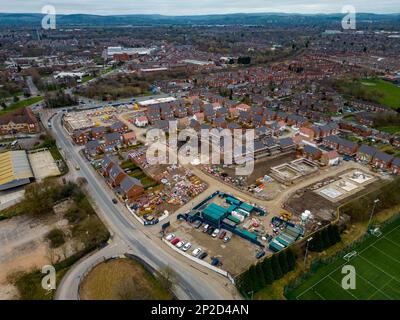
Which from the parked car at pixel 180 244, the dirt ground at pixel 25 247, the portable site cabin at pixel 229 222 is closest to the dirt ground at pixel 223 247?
the parked car at pixel 180 244

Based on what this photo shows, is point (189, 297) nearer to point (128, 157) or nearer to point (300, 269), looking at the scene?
point (300, 269)

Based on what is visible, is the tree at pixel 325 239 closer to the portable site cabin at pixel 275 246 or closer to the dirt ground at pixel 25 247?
the portable site cabin at pixel 275 246

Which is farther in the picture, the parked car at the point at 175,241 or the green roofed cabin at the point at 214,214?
the green roofed cabin at the point at 214,214

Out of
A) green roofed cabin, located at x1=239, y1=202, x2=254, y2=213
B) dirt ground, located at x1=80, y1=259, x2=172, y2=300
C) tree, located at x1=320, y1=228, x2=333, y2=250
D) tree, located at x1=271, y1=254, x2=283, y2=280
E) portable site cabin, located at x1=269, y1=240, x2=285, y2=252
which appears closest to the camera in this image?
dirt ground, located at x1=80, y1=259, x2=172, y2=300

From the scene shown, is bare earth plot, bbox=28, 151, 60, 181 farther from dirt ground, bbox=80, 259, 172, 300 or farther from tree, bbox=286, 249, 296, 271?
tree, bbox=286, 249, 296, 271

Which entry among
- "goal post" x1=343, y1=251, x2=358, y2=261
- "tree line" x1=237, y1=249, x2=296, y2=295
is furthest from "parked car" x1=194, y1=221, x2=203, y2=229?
"goal post" x1=343, y1=251, x2=358, y2=261

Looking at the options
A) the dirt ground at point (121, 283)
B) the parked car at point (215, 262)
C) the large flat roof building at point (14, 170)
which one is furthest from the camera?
the large flat roof building at point (14, 170)

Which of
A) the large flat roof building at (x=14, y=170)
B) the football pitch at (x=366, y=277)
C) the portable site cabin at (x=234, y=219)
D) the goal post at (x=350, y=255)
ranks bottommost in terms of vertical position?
the football pitch at (x=366, y=277)
